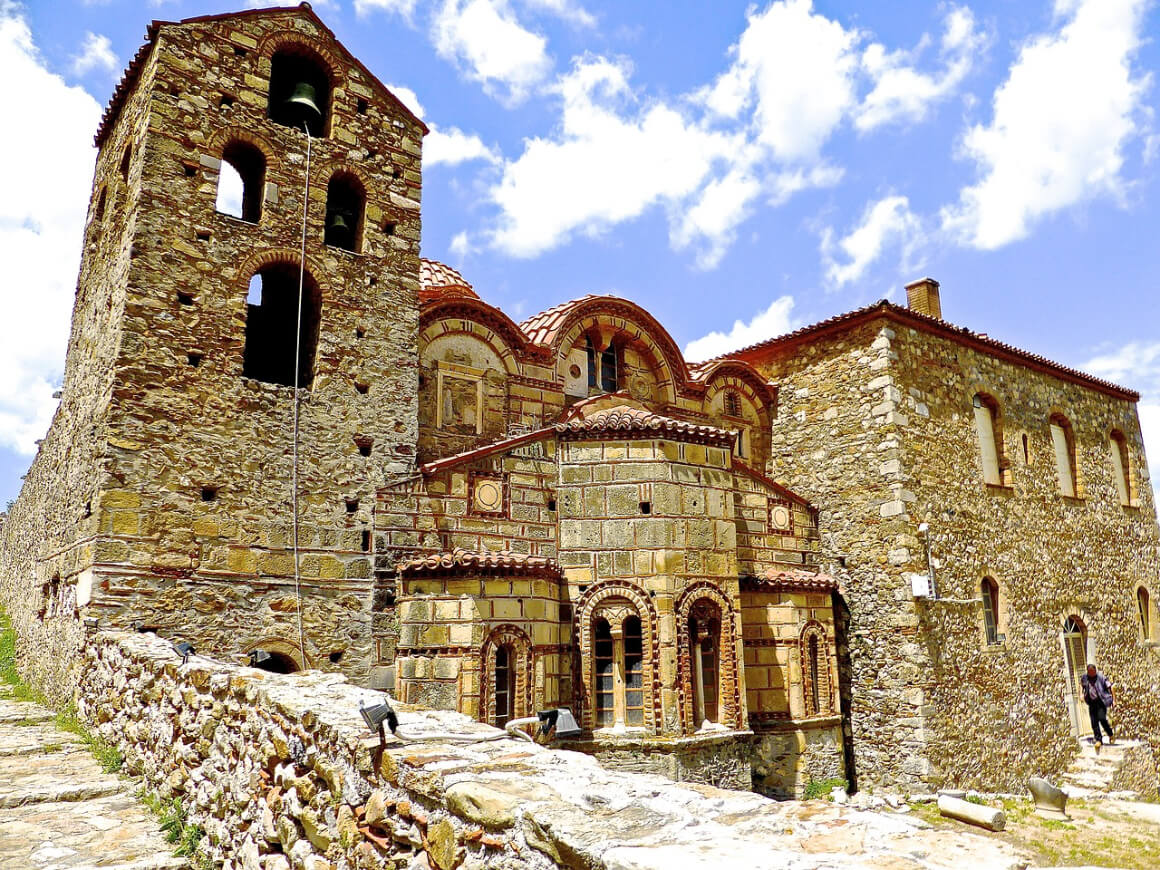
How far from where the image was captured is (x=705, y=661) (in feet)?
35.8

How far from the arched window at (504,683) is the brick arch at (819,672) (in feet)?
16.1

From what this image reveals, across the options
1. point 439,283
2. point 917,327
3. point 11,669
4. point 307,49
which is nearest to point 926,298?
point 917,327

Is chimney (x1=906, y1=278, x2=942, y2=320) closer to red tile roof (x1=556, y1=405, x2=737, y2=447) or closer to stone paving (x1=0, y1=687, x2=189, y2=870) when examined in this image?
red tile roof (x1=556, y1=405, x2=737, y2=447)

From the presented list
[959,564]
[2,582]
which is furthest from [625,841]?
[2,582]

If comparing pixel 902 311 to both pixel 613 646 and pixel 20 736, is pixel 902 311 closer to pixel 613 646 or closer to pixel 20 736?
pixel 613 646

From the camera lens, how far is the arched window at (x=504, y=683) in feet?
32.1

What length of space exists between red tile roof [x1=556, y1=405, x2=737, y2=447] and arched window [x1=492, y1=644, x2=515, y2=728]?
3064mm

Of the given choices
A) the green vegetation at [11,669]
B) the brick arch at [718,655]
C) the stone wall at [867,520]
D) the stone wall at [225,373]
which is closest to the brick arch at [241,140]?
the stone wall at [225,373]

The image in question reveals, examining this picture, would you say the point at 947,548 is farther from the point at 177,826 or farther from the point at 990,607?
the point at 177,826

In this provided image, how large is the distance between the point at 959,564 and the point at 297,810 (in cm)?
1257

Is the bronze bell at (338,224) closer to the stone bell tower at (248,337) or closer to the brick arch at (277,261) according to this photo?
the stone bell tower at (248,337)

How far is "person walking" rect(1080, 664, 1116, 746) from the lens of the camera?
1488 centimetres

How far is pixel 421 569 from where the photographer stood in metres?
9.62

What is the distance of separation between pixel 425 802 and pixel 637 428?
8046mm
